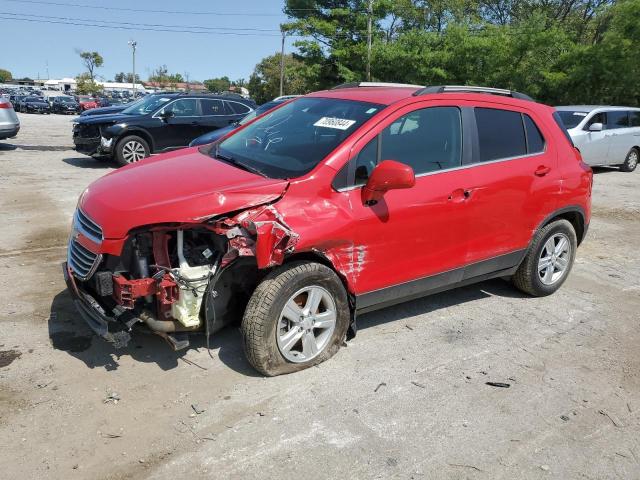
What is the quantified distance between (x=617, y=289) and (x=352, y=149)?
12.0 feet

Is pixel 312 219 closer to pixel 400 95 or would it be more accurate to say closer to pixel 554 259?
pixel 400 95

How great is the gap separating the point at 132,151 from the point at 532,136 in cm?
954

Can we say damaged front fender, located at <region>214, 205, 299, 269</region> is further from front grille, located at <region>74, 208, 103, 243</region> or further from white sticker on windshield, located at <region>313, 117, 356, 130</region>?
white sticker on windshield, located at <region>313, 117, 356, 130</region>

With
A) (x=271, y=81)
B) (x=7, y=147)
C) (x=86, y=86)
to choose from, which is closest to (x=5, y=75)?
(x=86, y=86)

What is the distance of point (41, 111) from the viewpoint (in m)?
44.0

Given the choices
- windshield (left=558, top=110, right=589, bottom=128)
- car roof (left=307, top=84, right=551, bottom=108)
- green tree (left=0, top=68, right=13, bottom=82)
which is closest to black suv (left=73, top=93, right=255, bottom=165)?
windshield (left=558, top=110, right=589, bottom=128)

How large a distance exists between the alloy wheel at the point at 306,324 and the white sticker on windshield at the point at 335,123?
47.3 inches

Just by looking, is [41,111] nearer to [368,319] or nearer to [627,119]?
[627,119]

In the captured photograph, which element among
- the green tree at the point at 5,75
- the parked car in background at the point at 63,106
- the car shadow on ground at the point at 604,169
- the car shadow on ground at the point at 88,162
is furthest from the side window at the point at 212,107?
the green tree at the point at 5,75

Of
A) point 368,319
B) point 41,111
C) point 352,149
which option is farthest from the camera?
point 41,111

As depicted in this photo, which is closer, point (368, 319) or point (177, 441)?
point (177, 441)

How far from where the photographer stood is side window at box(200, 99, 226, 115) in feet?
42.5

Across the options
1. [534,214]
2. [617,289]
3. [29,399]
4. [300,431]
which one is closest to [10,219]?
[29,399]

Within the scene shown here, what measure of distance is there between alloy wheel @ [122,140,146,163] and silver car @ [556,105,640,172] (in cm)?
986
